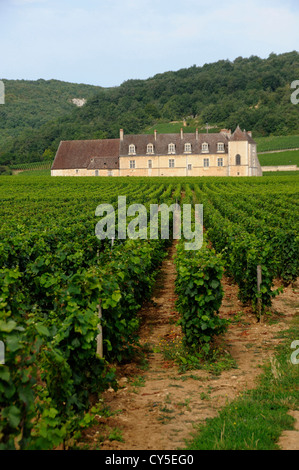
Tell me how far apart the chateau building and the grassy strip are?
216 ft

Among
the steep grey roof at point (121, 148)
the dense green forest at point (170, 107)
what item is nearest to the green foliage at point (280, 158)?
the steep grey roof at point (121, 148)

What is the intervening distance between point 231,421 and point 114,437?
4.41 ft

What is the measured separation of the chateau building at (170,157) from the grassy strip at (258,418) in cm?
6595

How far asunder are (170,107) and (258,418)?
422 ft

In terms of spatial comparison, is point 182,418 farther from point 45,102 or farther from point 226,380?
point 45,102

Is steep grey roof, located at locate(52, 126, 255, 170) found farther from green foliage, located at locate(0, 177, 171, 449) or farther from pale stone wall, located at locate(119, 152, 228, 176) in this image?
green foliage, located at locate(0, 177, 171, 449)

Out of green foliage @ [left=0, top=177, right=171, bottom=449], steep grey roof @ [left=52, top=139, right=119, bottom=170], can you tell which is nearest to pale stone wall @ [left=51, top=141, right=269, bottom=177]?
steep grey roof @ [left=52, top=139, right=119, bottom=170]

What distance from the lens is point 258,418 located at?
5816 millimetres

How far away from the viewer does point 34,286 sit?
33.3 ft

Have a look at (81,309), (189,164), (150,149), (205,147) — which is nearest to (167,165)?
(189,164)

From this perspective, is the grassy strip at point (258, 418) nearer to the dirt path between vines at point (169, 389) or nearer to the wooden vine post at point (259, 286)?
the dirt path between vines at point (169, 389)

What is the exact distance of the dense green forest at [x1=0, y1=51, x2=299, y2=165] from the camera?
108 m

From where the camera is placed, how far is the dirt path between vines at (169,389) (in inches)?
220
